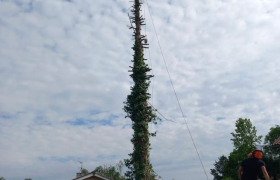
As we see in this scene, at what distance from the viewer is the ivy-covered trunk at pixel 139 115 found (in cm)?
1523

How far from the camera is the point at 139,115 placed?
1575 cm

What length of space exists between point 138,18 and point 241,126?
19360 mm

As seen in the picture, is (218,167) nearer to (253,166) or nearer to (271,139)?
(271,139)

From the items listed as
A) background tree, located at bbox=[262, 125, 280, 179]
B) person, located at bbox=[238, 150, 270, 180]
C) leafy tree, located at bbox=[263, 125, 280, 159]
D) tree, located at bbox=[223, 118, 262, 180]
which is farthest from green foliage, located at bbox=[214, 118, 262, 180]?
person, located at bbox=[238, 150, 270, 180]

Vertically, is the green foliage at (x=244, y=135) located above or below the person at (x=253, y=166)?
above

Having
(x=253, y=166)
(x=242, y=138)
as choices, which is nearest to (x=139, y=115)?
(x=253, y=166)

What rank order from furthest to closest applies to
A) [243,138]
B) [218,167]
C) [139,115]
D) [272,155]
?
[218,167] → [272,155] → [243,138] → [139,115]

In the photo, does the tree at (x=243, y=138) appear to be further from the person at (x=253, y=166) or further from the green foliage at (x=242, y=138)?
the person at (x=253, y=166)

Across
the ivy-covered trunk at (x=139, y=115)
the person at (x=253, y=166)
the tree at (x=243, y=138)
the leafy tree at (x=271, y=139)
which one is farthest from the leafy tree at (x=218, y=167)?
the person at (x=253, y=166)

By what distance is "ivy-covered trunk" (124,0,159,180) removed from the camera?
50.0 feet

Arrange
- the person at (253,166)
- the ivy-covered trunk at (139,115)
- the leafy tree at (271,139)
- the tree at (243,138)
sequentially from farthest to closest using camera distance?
the leafy tree at (271,139) → the tree at (243,138) → the ivy-covered trunk at (139,115) → the person at (253,166)

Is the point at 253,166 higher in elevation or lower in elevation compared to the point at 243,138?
lower

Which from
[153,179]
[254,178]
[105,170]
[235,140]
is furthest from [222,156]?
[254,178]

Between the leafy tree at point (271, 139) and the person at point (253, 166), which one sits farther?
the leafy tree at point (271, 139)
